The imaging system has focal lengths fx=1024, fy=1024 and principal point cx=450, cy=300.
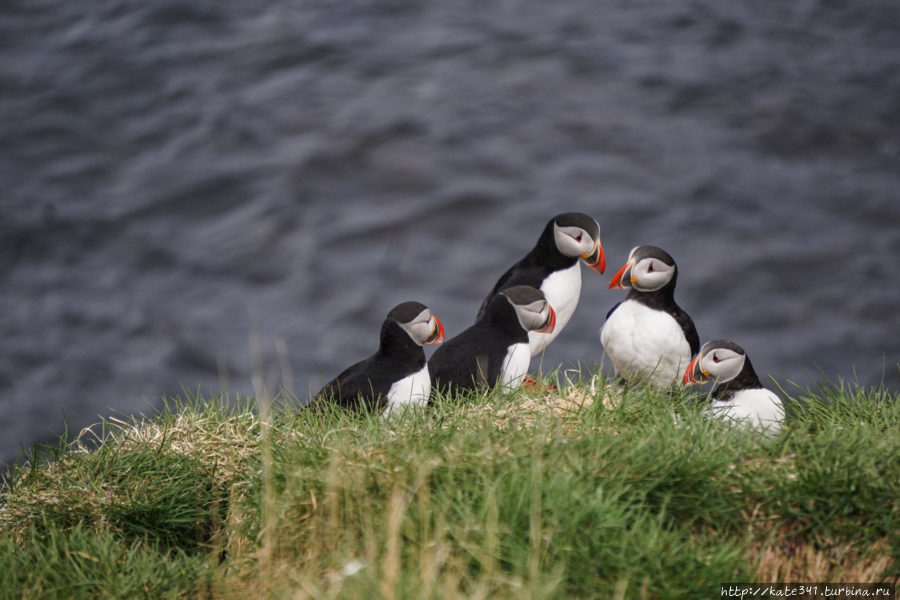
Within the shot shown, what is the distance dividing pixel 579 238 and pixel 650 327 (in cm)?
104

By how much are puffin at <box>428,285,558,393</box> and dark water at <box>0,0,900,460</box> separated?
12.3 ft

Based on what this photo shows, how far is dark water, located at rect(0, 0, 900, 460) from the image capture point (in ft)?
33.6

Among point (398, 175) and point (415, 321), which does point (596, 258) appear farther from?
point (398, 175)

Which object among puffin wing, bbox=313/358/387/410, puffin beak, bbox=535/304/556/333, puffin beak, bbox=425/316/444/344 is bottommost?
puffin beak, bbox=535/304/556/333

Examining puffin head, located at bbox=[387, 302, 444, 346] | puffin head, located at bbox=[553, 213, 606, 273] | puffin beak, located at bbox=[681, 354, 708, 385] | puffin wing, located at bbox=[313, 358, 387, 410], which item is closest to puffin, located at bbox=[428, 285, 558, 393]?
puffin head, located at bbox=[387, 302, 444, 346]

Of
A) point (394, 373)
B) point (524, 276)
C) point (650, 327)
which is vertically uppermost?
point (394, 373)

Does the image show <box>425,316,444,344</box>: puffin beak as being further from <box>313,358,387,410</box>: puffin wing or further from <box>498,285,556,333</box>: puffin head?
<box>498,285,556,333</box>: puffin head

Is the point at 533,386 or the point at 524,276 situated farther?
the point at 524,276

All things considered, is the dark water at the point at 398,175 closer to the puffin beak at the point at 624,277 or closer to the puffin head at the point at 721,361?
the puffin beak at the point at 624,277

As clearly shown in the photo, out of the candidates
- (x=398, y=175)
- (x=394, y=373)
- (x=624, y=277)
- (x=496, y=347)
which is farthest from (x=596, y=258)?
(x=398, y=175)

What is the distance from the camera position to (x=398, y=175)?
12062 millimetres

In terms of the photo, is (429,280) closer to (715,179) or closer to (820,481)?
(715,179)

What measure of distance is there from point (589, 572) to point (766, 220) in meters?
8.28

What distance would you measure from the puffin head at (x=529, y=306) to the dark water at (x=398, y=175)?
3705 mm
